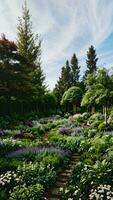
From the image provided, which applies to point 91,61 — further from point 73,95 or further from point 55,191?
point 55,191

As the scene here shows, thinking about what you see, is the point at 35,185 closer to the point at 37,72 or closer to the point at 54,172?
the point at 54,172

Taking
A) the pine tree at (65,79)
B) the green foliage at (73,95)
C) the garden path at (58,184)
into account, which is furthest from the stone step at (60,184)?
the pine tree at (65,79)

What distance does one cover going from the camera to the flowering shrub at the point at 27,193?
9.09 metres

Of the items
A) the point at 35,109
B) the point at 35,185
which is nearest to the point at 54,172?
the point at 35,185

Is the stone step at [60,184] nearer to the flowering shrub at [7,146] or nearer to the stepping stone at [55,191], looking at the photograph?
the stepping stone at [55,191]

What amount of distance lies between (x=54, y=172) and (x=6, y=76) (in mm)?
21982

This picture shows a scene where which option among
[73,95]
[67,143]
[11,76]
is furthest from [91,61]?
[67,143]

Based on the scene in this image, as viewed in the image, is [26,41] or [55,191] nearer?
[55,191]

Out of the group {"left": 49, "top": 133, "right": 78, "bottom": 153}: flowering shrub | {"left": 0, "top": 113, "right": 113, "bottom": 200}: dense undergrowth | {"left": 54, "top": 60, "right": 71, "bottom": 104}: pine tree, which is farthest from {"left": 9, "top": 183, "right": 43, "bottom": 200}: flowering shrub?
{"left": 54, "top": 60, "right": 71, "bottom": 104}: pine tree

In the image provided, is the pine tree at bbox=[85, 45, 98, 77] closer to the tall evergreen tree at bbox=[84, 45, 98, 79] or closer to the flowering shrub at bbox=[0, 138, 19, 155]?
the tall evergreen tree at bbox=[84, 45, 98, 79]

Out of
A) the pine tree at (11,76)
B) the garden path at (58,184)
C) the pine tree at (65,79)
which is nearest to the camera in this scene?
the garden path at (58,184)

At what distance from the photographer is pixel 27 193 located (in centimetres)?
922

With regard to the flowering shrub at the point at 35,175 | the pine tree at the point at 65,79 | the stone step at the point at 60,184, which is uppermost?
the pine tree at the point at 65,79

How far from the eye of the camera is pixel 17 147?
52.3ft
